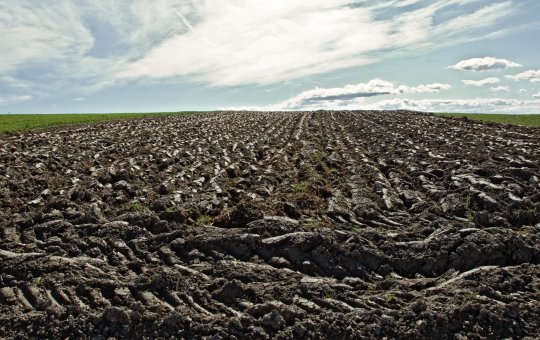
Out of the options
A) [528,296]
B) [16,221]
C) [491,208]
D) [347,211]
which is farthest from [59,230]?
[491,208]

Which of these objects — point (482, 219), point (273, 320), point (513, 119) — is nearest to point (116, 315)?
point (273, 320)

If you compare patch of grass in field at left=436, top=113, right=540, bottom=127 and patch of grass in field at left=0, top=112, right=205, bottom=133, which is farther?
patch of grass in field at left=436, top=113, right=540, bottom=127

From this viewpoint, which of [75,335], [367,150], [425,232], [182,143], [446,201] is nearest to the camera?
[75,335]

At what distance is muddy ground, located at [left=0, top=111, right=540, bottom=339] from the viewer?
18.4 feet

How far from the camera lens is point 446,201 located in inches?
380

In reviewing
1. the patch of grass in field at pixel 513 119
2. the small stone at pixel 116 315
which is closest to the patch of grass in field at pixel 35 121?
the small stone at pixel 116 315

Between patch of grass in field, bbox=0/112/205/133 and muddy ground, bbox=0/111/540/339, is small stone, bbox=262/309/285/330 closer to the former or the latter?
muddy ground, bbox=0/111/540/339

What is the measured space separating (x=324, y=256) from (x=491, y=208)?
405 centimetres

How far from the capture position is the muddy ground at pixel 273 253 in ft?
18.4

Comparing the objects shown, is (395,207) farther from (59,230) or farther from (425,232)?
(59,230)

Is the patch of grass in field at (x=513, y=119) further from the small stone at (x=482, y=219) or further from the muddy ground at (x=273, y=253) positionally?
the small stone at (x=482, y=219)

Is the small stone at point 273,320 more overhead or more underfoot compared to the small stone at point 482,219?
more underfoot

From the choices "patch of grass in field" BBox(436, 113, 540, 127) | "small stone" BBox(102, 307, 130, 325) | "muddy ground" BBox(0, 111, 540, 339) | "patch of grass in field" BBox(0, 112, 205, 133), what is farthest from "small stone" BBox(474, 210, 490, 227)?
"patch of grass in field" BBox(0, 112, 205, 133)

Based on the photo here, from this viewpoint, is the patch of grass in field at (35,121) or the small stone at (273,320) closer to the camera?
the small stone at (273,320)
